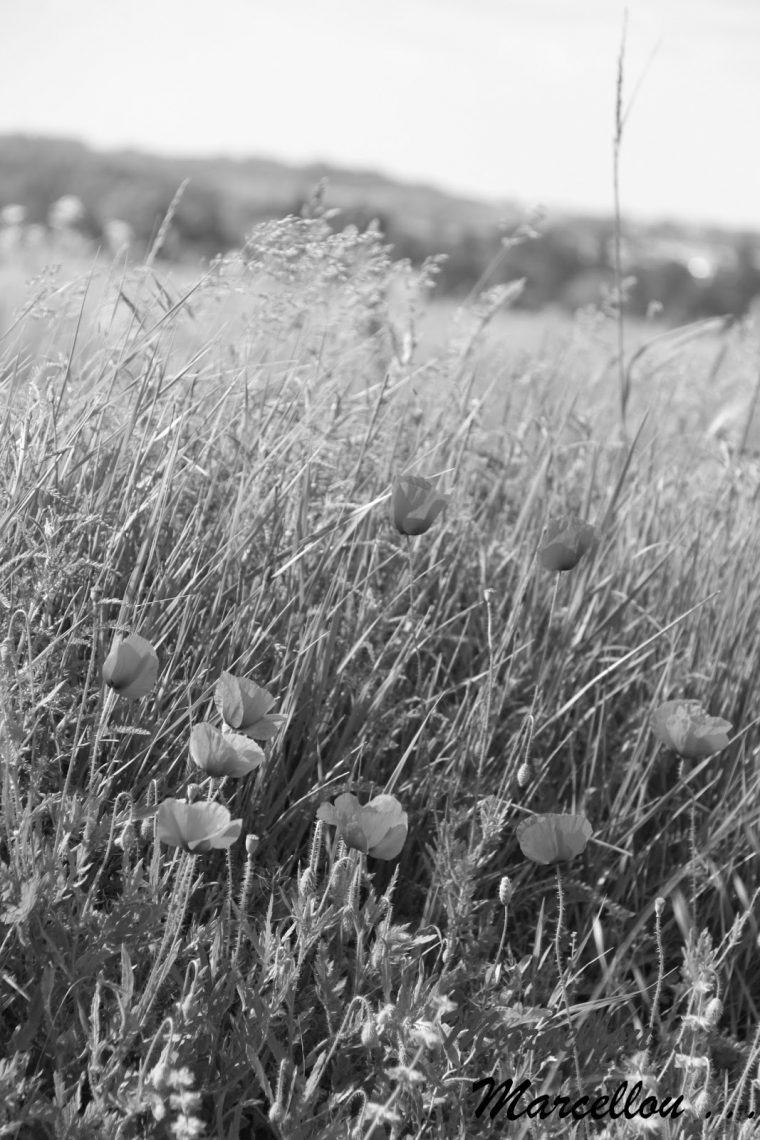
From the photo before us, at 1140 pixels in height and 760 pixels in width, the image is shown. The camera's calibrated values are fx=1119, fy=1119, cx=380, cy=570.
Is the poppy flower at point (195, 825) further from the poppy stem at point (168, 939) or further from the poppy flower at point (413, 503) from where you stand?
the poppy flower at point (413, 503)

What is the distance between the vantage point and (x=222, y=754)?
1.19 meters

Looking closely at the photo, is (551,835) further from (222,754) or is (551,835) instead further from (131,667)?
(131,667)

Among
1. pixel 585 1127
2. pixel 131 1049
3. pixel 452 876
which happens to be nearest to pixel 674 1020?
pixel 585 1127

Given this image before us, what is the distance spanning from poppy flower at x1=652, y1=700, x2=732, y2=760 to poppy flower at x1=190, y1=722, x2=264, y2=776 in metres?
0.54

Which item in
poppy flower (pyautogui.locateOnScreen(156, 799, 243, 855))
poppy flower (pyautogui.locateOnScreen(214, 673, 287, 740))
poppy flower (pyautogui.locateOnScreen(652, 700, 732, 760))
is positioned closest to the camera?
poppy flower (pyautogui.locateOnScreen(156, 799, 243, 855))

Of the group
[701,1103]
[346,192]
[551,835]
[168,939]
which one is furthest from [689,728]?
[346,192]

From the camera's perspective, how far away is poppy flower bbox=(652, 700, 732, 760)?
4.62 feet

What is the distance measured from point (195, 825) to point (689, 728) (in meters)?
0.64

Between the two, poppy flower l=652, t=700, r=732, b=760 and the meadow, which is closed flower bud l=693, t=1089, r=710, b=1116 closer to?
the meadow

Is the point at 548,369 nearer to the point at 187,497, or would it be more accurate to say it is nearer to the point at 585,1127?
the point at 187,497

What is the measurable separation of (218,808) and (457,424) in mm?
1133

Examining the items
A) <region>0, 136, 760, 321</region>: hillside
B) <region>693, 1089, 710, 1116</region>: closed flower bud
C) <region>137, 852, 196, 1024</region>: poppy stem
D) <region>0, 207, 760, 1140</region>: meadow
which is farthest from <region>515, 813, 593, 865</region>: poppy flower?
<region>0, 136, 760, 321</region>: hillside

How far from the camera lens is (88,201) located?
21.0 m

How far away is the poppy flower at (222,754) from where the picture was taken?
118 centimetres
